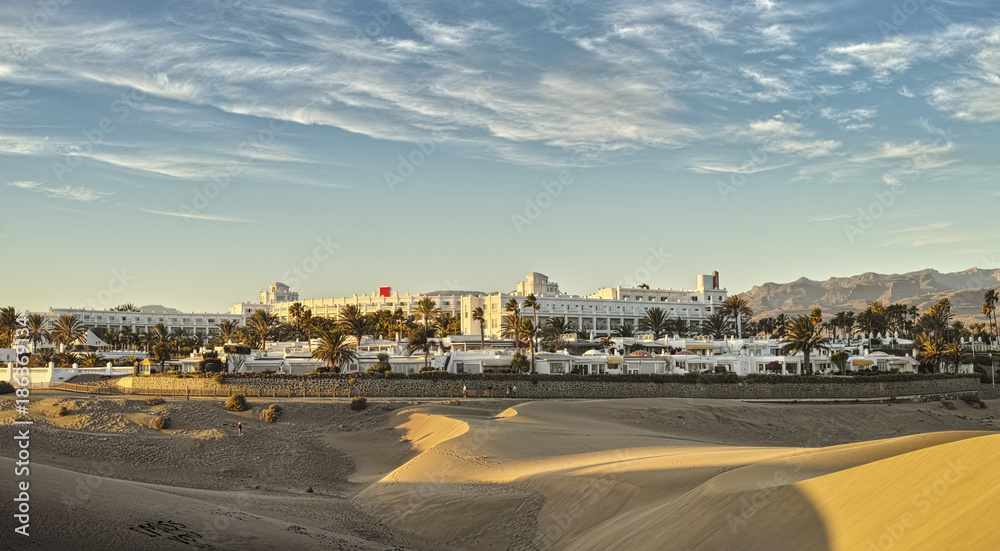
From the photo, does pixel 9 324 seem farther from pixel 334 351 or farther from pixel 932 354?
pixel 932 354

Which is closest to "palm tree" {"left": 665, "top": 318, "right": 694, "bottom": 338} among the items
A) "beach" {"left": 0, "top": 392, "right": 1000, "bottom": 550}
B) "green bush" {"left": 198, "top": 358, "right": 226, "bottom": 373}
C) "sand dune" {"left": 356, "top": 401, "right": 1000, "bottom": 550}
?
"beach" {"left": 0, "top": 392, "right": 1000, "bottom": 550}

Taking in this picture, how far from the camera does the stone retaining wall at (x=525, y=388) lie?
5691 cm

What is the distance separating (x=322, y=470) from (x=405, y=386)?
74.1ft

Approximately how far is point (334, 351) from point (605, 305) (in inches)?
3356

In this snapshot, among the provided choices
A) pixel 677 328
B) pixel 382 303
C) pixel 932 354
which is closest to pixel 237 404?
pixel 932 354

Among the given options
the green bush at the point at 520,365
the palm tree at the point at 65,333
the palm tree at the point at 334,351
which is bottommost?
the green bush at the point at 520,365

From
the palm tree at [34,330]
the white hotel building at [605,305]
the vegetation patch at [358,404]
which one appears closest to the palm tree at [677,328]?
the white hotel building at [605,305]

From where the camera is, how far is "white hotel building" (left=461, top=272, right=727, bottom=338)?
443 ft

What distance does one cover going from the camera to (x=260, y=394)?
181 ft

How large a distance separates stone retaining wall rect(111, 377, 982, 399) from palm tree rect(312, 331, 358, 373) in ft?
15.3

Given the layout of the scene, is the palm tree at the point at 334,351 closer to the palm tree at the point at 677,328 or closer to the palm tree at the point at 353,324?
the palm tree at the point at 353,324

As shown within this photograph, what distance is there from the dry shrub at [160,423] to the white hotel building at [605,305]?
8558 cm

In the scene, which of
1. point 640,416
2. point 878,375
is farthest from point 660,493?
point 878,375

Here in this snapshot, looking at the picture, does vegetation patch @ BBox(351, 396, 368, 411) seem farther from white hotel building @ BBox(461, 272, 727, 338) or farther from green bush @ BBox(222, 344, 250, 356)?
white hotel building @ BBox(461, 272, 727, 338)
